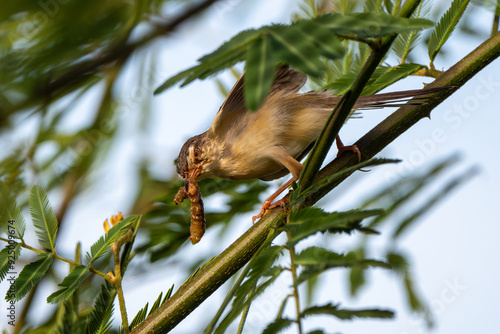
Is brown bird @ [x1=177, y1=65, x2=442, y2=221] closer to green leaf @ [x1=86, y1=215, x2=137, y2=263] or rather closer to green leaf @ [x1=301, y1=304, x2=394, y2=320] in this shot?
green leaf @ [x1=86, y1=215, x2=137, y2=263]

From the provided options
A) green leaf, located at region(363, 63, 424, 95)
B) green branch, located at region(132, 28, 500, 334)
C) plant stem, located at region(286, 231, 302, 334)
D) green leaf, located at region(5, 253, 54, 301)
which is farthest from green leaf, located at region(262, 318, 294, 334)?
green leaf, located at region(363, 63, 424, 95)

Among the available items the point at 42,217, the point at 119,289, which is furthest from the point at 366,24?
the point at 42,217

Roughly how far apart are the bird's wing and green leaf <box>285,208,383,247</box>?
108 cm

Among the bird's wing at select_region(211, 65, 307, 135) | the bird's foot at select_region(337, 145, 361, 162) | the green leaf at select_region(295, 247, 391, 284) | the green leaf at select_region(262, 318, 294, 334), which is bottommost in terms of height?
the green leaf at select_region(262, 318, 294, 334)

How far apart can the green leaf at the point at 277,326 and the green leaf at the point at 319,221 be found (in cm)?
20

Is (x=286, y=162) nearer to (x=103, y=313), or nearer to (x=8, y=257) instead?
(x=103, y=313)

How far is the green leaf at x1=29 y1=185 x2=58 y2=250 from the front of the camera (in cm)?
186

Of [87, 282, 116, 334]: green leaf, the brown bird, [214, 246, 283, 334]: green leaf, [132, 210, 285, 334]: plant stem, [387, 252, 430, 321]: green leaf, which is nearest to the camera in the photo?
[214, 246, 283, 334]: green leaf

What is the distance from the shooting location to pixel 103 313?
185 centimetres

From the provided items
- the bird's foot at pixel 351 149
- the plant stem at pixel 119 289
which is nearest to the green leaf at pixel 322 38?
the bird's foot at pixel 351 149

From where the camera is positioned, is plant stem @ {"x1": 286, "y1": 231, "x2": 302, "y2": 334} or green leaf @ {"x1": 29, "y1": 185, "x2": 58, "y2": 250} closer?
plant stem @ {"x1": 286, "y1": 231, "x2": 302, "y2": 334}

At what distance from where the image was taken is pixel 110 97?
2.85 m

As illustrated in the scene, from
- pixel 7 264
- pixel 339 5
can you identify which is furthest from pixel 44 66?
pixel 339 5

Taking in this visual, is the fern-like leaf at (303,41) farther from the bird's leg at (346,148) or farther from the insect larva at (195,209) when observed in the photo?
the insect larva at (195,209)
